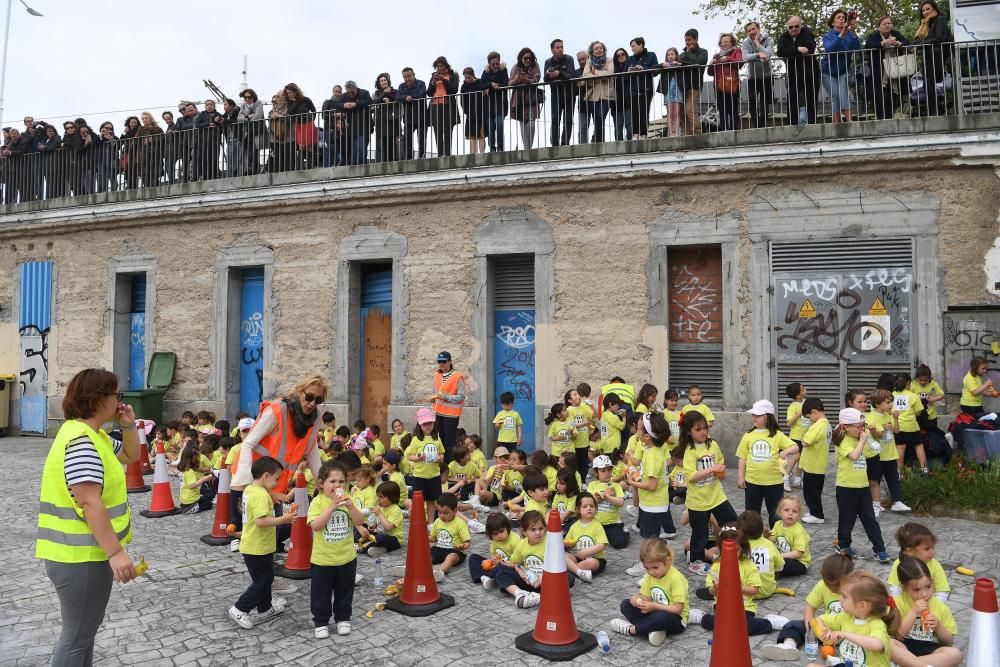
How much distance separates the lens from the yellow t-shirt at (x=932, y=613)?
4.10 m

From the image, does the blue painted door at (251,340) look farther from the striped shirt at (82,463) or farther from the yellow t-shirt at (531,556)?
the striped shirt at (82,463)

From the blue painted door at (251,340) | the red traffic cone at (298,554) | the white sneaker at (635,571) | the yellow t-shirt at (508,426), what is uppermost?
the blue painted door at (251,340)

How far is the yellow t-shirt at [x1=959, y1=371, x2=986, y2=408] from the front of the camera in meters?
9.09

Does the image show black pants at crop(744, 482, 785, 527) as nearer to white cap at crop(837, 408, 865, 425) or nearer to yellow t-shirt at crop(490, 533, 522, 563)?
white cap at crop(837, 408, 865, 425)

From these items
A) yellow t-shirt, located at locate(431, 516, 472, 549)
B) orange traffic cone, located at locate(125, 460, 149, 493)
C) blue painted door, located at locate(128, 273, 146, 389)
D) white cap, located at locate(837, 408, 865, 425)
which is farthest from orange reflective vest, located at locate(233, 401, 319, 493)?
blue painted door, located at locate(128, 273, 146, 389)

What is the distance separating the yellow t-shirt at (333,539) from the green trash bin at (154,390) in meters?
10.1

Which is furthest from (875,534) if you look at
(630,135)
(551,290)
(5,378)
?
(5,378)

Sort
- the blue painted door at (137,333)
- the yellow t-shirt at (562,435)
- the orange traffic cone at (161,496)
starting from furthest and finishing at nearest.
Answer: the blue painted door at (137,333)
the yellow t-shirt at (562,435)
the orange traffic cone at (161,496)

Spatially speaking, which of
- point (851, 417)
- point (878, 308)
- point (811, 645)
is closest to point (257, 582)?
point (811, 645)

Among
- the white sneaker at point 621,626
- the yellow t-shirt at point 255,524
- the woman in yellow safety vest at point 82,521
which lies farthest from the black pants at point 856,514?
the woman in yellow safety vest at point 82,521

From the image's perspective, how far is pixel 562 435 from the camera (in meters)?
9.29

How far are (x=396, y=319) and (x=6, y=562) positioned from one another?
276 inches

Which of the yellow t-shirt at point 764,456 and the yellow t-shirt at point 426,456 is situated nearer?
the yellow t-shirt at point 764,456

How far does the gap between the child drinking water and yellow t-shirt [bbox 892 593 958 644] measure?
1.36 metres
